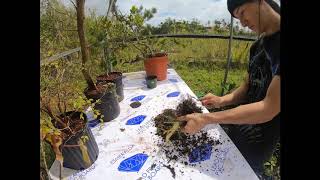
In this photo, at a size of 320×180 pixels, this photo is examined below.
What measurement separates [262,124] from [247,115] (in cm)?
27

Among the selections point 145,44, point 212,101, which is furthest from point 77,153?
point 145,44

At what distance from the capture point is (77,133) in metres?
1.09

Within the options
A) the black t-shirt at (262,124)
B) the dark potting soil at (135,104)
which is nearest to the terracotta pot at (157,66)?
the dark potting soil at (135,104)

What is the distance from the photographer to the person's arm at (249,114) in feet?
3.36

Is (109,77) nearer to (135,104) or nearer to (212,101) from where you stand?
(135,104)

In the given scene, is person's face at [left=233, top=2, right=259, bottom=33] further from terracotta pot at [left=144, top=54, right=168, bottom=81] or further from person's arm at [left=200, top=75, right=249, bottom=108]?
terracotta pot at [left=144, top=54, right=168, bottom=81]

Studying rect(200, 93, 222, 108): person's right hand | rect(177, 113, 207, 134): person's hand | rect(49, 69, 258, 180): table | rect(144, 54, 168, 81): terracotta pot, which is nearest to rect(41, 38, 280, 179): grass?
rect(144, 54, 168, 81): terracotta pot

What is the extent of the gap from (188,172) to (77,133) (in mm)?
536

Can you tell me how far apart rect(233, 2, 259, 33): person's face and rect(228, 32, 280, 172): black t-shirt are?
0.10 meters

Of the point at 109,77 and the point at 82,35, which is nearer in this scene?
the point at 82,35

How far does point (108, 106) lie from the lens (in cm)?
166

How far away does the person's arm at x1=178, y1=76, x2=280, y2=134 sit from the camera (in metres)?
1.02
